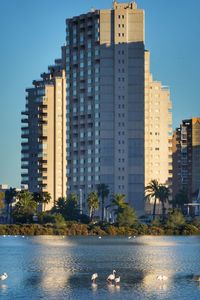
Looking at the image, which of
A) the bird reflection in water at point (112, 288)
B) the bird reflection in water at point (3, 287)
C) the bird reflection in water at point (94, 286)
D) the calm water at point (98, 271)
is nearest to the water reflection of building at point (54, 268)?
the calm water at point (98, 271)

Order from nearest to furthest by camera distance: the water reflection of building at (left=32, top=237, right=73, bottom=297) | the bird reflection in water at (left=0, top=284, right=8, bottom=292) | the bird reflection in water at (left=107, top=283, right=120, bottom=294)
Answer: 1. the bird reflection in water at (left=0, top=284, right=8, bottom=292)
2. the bird reflection in water at (left=107, top=283, right=120, bottom=294)
3. the water reflection of building at (left=32, top=237, right=73, bottom=297)

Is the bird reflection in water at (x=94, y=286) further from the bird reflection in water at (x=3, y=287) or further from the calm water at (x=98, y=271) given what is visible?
the bird reflection in water at (x=3, y=287)

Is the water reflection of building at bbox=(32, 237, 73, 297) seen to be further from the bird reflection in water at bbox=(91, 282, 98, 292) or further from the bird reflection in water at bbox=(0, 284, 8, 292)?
the bird reflection in water at bbox=(0, 284, 8, 292)

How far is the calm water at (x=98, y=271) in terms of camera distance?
88.4 m

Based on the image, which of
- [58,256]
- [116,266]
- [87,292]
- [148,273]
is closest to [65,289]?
[87,292]

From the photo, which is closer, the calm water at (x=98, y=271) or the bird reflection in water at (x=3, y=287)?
the calm water at (x=98, y=271)

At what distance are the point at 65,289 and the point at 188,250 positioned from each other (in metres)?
80.6

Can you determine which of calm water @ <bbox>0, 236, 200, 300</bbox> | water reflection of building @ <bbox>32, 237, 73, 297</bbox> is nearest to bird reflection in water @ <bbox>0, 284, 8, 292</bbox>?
calm water @ <bbox>0, 236, 200, 300</bbox>

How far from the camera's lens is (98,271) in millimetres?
115750

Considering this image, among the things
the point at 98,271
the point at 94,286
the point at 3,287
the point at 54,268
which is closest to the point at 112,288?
the point at 94,286

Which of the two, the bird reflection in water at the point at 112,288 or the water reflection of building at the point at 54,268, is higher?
the water reflection of building at the point at 54,268

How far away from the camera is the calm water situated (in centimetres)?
8838

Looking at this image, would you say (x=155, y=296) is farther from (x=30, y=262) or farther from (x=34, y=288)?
(x=30, y=262)

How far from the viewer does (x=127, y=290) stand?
91688 mm
